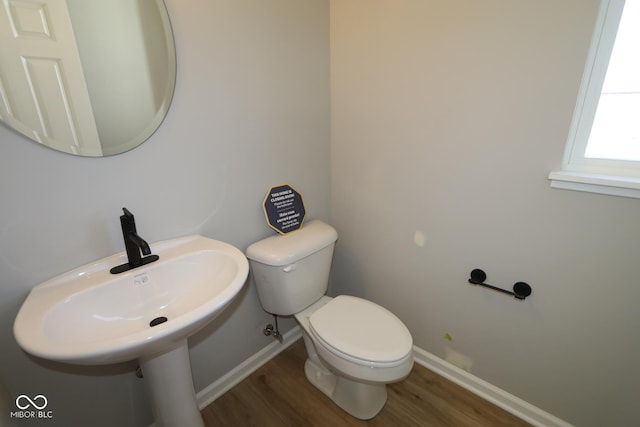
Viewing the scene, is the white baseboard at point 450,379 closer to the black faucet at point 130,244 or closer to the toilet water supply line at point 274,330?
the toilet water supply line at point 274,330

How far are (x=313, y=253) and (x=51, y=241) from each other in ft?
3.03

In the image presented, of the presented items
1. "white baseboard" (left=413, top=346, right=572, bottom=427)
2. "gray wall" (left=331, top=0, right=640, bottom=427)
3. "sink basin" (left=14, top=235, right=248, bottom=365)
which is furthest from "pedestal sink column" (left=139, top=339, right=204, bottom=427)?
"white baseboard" (left=413, top=346, right=572, bottom=427)

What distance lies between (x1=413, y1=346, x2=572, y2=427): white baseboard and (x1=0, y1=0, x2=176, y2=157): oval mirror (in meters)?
1.69

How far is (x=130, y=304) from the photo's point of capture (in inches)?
36.8

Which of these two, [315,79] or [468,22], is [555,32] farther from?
[315,79]

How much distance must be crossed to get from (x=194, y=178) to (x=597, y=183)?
140 cm

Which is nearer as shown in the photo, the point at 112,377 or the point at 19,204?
the point at 19,204

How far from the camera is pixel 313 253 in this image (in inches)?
53.7

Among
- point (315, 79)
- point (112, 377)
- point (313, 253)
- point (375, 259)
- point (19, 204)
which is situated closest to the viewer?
point (19, 204)

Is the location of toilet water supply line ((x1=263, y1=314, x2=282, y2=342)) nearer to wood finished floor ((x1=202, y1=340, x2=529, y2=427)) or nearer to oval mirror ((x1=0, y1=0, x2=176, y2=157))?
wood finished floor ((x1=202, y1=340, x2=529, y2=427))

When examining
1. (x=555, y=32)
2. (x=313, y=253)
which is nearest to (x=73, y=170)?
(x=313, y=253)

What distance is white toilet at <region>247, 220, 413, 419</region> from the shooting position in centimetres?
110

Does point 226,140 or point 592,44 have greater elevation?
point 592,44

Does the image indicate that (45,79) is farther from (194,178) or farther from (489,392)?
(489,392)
